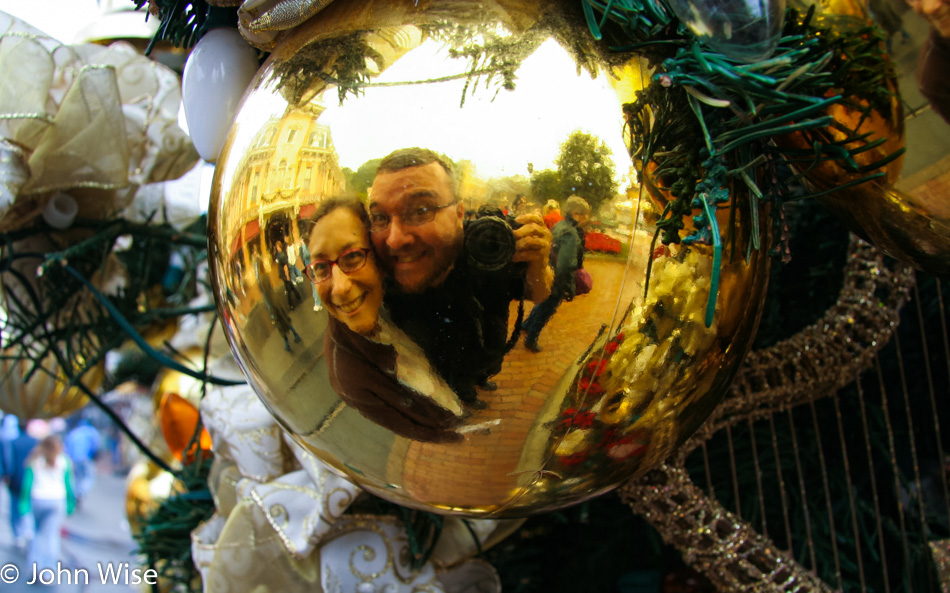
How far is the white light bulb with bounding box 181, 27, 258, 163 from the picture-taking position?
409mm

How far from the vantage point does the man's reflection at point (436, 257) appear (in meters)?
0.27

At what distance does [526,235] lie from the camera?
0.88 ft

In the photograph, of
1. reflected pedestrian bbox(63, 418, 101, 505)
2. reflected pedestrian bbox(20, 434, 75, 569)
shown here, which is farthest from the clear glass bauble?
reflected pedestrian bbox(63, 418, 101, 505)

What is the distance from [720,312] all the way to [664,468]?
0.24 m

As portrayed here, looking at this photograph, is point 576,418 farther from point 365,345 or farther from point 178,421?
point 178,421

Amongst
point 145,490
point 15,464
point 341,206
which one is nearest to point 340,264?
point 341,206

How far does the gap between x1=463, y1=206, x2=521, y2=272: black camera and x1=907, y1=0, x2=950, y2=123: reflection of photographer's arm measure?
0.19 metres

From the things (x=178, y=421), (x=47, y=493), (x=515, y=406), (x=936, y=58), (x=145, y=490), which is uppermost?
(x=936, y=58)

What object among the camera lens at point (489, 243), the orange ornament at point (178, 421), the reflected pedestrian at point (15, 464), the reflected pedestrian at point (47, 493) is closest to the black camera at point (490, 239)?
the camera lens at point (489, 243)

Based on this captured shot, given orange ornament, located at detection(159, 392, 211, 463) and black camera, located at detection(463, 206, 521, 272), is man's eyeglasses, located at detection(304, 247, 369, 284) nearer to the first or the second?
black camera, located at detection(463, 206, 521, 272)

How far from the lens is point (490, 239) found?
27 centimetres

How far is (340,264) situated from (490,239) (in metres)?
0.06

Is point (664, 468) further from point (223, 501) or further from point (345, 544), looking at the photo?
point (223, 501)

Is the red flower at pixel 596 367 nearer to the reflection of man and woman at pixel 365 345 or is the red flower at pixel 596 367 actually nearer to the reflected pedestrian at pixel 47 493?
the reflection of man and woman at pixel 365 345
